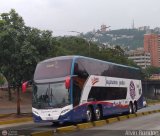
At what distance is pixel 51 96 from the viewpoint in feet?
75.4

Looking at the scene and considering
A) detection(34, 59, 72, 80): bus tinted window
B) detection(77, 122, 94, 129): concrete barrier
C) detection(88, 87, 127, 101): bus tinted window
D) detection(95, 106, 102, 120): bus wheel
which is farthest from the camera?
detection(95, 106, 102, 120): bus wheel

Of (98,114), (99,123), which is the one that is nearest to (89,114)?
(99,123)

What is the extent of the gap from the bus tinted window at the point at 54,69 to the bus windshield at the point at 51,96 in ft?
1.64

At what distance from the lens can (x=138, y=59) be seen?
196 meters

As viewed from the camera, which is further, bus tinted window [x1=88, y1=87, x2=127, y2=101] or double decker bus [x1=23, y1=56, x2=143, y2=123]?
bus tinted window [x1=88, y1=87, x2=127, y2=101]

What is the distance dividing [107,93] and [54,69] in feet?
19.2

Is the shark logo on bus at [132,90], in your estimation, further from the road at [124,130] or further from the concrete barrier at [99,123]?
the road at [124,130]

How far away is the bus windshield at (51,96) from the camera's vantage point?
2273cm

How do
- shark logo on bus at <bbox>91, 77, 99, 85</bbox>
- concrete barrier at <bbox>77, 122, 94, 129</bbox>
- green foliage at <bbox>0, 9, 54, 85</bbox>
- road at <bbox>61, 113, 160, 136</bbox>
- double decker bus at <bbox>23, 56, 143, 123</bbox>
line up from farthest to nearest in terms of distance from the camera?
green foliage at <bbox>0, 9, 54, 85</bbox>, shark logo on bus at <bbox>91, 77, 99, 85</bbox>, double decker bus at <bbox>23, 56, 143, 123</bbox>, concrete barrier at <bbox>77, 122, 94, 129</bbox>, road at <bbox>61, 113, 160, 136</bbox>

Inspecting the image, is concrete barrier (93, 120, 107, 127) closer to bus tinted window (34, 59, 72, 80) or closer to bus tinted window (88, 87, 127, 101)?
bus tinted window (88, 87, 127, 101)

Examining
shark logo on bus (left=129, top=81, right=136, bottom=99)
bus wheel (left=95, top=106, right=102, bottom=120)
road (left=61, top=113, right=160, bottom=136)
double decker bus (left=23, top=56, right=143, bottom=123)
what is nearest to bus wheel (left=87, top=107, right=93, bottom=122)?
double decker bus (left=23, top=56, right=143, bottom=123)

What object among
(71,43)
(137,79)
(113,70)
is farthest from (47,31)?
(71,43)

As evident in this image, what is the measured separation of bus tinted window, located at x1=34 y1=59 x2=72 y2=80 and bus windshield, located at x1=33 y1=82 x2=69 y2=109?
0.50 m

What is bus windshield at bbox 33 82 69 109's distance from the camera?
22734 millimetres
